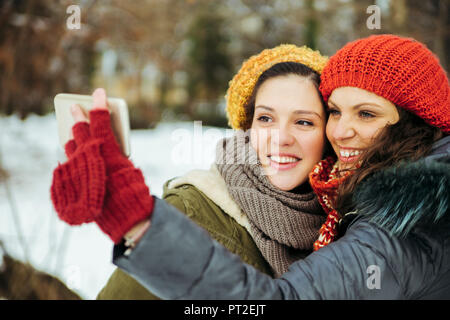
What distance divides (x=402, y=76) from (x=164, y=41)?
733cm

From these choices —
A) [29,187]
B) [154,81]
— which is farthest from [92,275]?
[154,81]

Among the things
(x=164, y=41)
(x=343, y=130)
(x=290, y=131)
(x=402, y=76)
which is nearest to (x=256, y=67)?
(x=290, y=131)

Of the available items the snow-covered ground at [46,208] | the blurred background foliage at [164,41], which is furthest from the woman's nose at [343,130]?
the blurred background foliage at [164,41]

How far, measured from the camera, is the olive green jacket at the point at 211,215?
1661 millimetres

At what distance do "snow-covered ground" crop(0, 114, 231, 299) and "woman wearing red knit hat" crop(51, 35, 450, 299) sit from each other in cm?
99

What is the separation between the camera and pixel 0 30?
338 cm

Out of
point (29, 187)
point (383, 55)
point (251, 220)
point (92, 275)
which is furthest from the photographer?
point (29, 187)

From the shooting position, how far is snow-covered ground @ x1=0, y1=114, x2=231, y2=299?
3562 millimetres

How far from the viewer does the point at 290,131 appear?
197cm

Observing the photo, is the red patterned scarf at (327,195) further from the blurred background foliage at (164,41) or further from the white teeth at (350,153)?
the blurred background foliage at (164,41)

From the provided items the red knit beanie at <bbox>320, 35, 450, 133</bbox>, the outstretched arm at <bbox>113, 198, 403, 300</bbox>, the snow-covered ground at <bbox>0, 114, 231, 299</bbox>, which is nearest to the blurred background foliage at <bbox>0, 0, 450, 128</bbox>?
the snow-covered ground at <bbox>0, 114, 231, 299</bbox>

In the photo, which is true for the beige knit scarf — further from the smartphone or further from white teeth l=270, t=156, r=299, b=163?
the smartphone

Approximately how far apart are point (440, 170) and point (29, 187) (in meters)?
5.02

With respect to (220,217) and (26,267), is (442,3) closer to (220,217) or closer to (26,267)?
(220,217)
